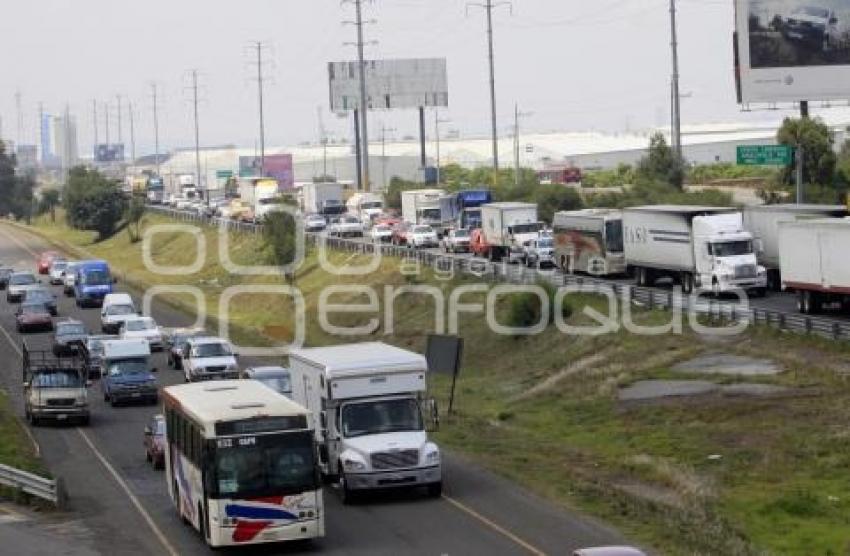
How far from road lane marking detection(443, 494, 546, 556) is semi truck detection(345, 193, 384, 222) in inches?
3632

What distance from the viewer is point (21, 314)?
8212cm

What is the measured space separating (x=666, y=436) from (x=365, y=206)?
8846cm

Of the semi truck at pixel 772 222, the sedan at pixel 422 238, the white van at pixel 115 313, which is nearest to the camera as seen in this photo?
the semi truck at pixel 772 222

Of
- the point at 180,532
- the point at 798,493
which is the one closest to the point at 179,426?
the point at 180,532

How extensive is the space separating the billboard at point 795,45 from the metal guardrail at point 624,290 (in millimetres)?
16887

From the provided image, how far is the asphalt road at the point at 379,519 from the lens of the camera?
27.8 meters

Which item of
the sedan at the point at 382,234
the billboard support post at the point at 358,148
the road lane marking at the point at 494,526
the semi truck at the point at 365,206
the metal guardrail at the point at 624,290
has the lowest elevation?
the road lane marking at the point at 494,526

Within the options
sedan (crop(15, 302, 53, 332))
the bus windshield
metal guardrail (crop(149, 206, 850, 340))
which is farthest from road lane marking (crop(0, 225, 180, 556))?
sedan (crop(15, 302, 53, 332))

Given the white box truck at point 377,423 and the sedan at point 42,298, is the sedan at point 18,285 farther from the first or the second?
the white box truck at point 377,423

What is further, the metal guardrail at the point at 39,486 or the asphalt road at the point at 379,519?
the metal guardrail at the point at 39,486

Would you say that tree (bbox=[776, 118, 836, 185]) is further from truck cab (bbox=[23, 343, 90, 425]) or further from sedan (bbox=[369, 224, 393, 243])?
truck cab (bbox=[23, 343, 90, 425])

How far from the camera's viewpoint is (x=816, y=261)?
55156 millimetres

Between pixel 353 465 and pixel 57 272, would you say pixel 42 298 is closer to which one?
pixel 57 272

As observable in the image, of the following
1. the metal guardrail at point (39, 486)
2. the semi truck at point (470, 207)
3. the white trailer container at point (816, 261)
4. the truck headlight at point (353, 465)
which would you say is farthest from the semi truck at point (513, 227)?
the truck headlight at point (353, 465)
